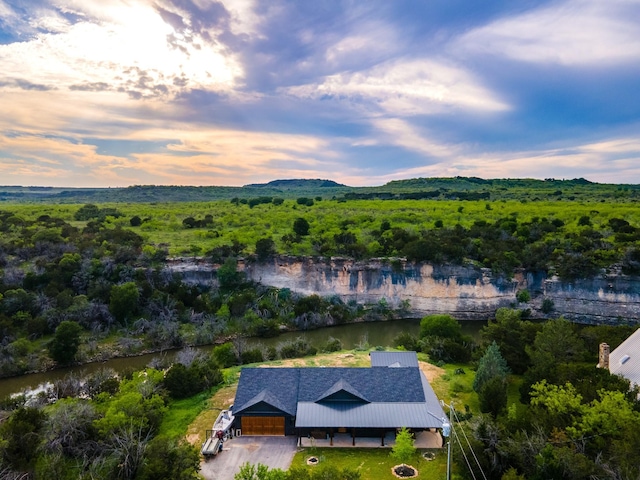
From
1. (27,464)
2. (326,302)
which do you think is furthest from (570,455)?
A: (326,302)

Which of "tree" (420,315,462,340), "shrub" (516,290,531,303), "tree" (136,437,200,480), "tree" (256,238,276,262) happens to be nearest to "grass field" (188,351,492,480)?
"tree" (420,315,462,340)

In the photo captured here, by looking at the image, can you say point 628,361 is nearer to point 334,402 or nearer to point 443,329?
point 334,402

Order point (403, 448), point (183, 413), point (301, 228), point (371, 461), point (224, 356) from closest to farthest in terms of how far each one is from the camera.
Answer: point (403, 448), point (371, 461), point (183, 413), point (224, 356), point (301, 228)

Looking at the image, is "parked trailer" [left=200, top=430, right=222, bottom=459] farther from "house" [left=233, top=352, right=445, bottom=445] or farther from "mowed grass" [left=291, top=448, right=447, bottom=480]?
"mowed grass" [left=291, top=448, right=447, bottom=480]

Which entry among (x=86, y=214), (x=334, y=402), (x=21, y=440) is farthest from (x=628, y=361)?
(x=86, y=214)

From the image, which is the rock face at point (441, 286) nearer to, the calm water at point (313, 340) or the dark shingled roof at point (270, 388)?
the calm water at point (313, 340)
